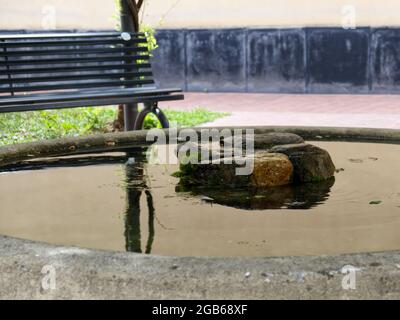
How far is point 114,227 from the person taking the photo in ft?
8.56

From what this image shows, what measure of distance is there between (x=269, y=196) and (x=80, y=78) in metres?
3.79

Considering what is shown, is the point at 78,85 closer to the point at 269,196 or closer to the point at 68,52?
the point at 68,52

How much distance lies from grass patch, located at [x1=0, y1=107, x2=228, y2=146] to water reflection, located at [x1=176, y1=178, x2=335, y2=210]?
4520 mm

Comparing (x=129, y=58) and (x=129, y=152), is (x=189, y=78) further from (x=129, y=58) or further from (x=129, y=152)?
(x=129, y=152)

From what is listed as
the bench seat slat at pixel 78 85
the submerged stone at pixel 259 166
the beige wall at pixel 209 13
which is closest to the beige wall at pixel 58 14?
the beige wall at pixel 209 13

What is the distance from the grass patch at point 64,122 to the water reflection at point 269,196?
452 cm

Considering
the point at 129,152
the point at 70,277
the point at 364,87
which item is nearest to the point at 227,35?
the point at 364,87

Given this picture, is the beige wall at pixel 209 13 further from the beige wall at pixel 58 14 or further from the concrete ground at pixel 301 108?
the concrete ground at pixel 301 108

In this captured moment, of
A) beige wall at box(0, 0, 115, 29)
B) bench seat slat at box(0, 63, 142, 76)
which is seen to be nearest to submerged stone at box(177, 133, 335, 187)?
bench seat slat at box(0, 63, 142, 76)

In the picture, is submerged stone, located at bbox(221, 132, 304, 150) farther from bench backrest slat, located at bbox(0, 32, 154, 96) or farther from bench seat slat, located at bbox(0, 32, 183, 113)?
bench backrest slat, located at bbox(0, 32, 154, 96)

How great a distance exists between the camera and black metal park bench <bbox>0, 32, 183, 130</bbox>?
234 inches

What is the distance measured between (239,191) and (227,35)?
9374 millimetres

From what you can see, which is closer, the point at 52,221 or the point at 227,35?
the point at 52,221

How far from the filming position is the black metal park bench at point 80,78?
19.5 feet
